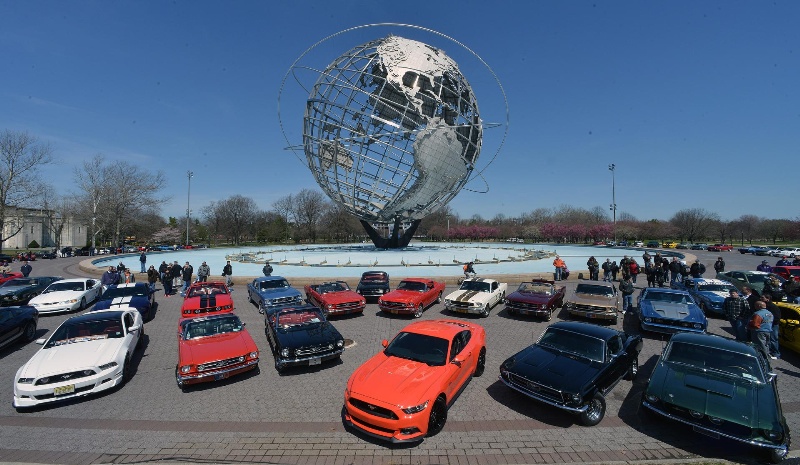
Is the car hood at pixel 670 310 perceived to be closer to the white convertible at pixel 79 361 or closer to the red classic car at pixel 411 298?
the red classic car at pixel 411 298

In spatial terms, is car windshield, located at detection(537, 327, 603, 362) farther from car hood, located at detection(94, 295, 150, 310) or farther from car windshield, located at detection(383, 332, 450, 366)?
car hood, located at detection(94, 295, 150, 310)

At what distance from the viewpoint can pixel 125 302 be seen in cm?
1216

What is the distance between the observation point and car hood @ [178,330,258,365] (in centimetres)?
719

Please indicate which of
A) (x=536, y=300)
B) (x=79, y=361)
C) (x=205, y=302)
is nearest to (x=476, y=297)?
(x=536, y=300)

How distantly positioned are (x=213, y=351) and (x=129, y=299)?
747 centimetres

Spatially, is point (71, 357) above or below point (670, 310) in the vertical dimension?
below

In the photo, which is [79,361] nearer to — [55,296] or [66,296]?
[66,296]

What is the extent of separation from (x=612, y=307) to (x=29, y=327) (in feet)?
57.8

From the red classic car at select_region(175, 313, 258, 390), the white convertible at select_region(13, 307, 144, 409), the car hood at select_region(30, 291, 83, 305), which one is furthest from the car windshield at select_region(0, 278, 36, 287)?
the red classic car at select_region(175, 313, 258, 390)

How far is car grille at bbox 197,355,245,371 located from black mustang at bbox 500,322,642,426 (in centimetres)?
532

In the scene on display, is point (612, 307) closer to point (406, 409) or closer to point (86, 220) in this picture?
point (406, 409)

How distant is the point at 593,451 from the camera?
16.9ft

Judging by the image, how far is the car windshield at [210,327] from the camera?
27.2 feet

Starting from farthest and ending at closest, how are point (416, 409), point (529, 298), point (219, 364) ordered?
point (529, 298)
point (219, 364)
point (416, 409)
